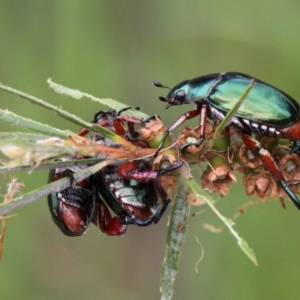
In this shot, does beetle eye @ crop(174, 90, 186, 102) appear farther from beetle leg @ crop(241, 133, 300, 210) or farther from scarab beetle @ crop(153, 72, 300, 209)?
beetle leg @ crop(241, 133, 300, 210)

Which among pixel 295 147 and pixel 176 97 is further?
pixel 176 97

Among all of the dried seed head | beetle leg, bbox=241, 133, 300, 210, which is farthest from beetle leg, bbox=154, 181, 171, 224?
beetle leg, bbox=241, 133, 300, 210

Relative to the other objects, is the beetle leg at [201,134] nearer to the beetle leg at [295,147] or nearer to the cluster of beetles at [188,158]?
the cluster of beetles at [188,158]

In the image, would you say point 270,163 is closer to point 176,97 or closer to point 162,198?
point 162,198

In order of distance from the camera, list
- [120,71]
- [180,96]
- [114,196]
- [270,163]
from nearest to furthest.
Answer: [270,163], [114,196], [180,96], [120,71]

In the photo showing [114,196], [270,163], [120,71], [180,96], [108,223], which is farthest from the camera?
[120,71]

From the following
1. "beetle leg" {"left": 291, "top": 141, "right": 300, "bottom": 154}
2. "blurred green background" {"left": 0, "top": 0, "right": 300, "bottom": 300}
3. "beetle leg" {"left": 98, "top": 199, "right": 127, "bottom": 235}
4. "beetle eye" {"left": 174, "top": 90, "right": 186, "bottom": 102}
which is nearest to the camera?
"beetle leg" {"left": 291, "top": 141, "right": 300, "bottom": 154}

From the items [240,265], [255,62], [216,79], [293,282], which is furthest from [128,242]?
[216,79]

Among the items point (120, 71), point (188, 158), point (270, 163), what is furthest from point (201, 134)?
point (120, 71)
